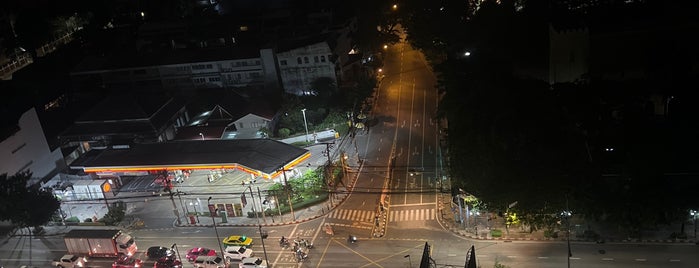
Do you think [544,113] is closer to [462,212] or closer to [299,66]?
[462,212]

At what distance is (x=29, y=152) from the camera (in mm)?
65375

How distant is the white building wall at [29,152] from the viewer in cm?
6297

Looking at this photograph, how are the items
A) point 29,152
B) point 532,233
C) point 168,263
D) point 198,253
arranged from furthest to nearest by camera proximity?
point 29,152
point 198,253
point 532,233
point 168,263

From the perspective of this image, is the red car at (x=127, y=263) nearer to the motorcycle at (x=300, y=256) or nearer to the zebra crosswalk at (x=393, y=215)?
the motorcycle at (x=300, y=256)

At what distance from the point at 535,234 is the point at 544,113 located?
34.9 ft

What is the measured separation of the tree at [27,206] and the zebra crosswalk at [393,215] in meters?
27.4

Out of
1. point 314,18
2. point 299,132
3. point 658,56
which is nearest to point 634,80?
point 658,56

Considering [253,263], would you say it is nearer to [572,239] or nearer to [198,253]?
[198,253]

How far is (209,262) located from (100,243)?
1096cm

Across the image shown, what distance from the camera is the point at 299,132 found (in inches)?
2810

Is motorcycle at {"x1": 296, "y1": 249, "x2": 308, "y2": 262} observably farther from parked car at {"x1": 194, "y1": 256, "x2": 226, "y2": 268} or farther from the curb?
the curb

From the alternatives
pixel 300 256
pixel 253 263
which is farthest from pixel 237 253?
pixel 300 256

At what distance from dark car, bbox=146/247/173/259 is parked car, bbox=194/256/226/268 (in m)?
3.57

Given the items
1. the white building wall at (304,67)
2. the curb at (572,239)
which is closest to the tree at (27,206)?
the white building wall at (304,67)
